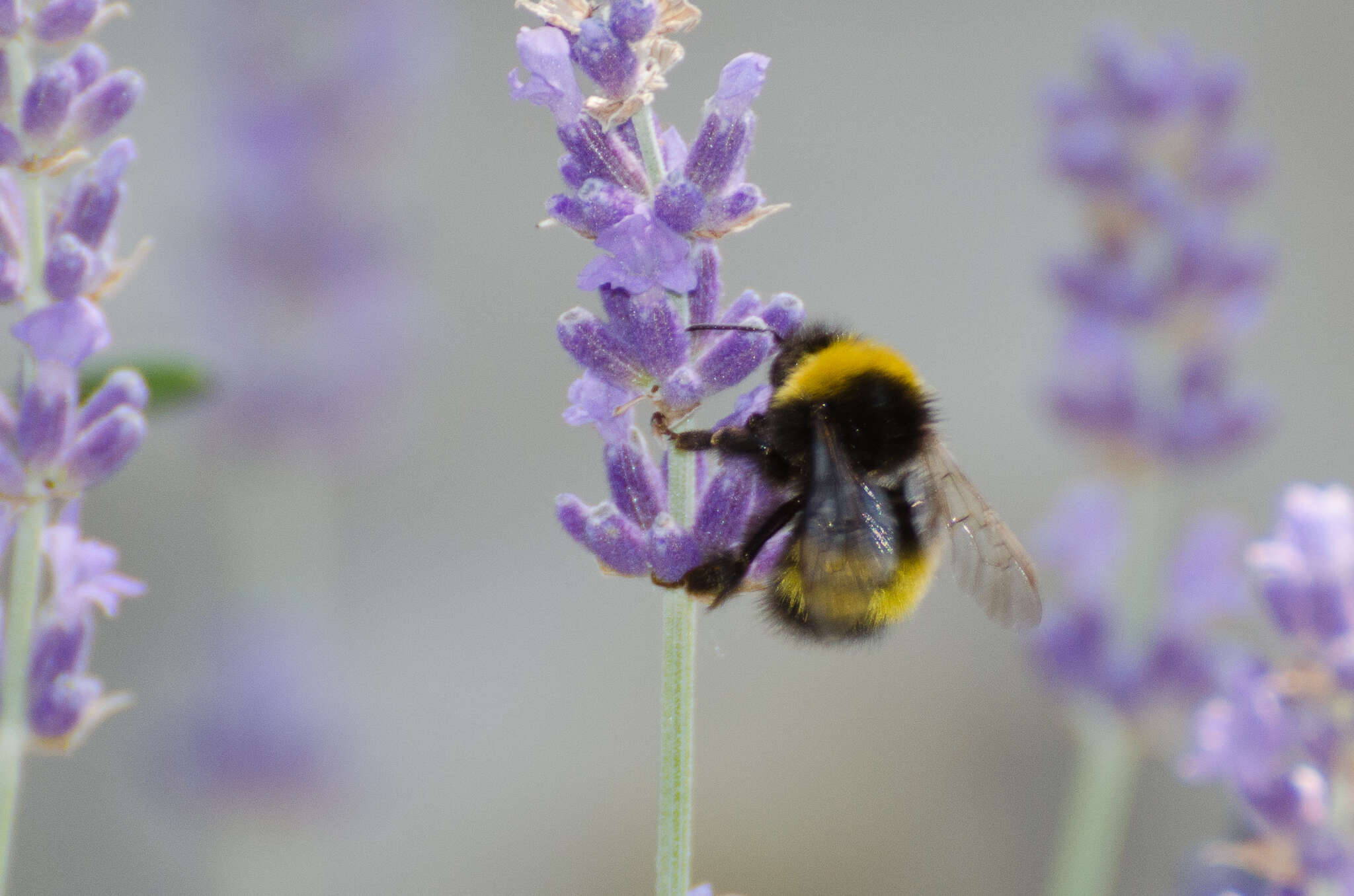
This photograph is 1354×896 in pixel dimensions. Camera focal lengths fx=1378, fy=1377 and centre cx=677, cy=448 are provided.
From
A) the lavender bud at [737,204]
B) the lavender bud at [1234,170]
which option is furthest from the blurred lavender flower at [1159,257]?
the lavender bud at [737,204]

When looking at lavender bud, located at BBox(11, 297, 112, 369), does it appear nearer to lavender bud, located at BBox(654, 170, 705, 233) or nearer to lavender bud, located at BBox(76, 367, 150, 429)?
lavender bud, located at BBox(76, 367, 150, 429)

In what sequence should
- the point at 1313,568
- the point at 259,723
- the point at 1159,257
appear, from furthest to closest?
the point at 259,723, the point at 1159,257, the point at 1313,568

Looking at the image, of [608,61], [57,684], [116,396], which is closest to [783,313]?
[608,61]

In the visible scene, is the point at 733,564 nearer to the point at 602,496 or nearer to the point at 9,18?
the point at 9,18

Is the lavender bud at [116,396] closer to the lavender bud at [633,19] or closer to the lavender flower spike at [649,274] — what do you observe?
the lavender flower spike at [649,274]

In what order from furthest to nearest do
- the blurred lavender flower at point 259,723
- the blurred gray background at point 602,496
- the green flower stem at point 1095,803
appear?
1. the blurred gray background at point 602,496
2. the blurred lavender flower at point 259,723
3. the green flower stem at point 1095,803
